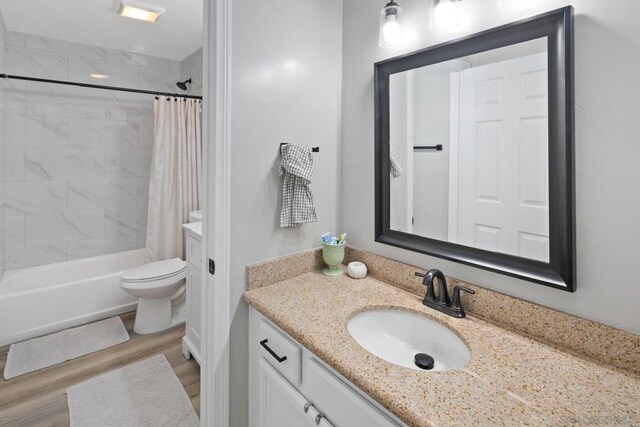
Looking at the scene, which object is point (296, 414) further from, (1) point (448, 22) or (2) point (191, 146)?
(2) point (191, 146)

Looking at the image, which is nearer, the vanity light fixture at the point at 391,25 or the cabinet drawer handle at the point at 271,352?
the cabinet drawer handle at the point at 271,352

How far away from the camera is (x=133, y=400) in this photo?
1.77 meters

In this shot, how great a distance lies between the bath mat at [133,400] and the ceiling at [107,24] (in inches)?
96.0

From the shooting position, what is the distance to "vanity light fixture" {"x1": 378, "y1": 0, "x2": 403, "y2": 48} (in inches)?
47.2

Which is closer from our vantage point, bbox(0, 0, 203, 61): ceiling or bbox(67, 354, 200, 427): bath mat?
bbox(67, 354, 200, 427): bath mat

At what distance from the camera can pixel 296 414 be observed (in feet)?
3.27

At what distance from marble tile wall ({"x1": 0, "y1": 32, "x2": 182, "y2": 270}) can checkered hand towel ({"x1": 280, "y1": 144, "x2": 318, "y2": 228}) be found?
8.57ft

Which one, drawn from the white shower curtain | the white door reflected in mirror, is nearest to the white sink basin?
the white door reflected in mirror

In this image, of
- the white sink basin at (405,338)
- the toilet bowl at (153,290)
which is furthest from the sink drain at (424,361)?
the toilet bowl at (153,290)

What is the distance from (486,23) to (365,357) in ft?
3.69

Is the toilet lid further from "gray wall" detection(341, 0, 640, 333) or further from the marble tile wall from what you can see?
"gray wall" detection(341, 0, 640, 333)

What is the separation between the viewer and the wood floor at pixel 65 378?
5.46 feet

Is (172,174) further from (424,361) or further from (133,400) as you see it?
(424,361)

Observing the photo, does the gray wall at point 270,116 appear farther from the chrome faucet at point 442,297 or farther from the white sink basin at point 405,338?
the chrome faucet at point 442,297
